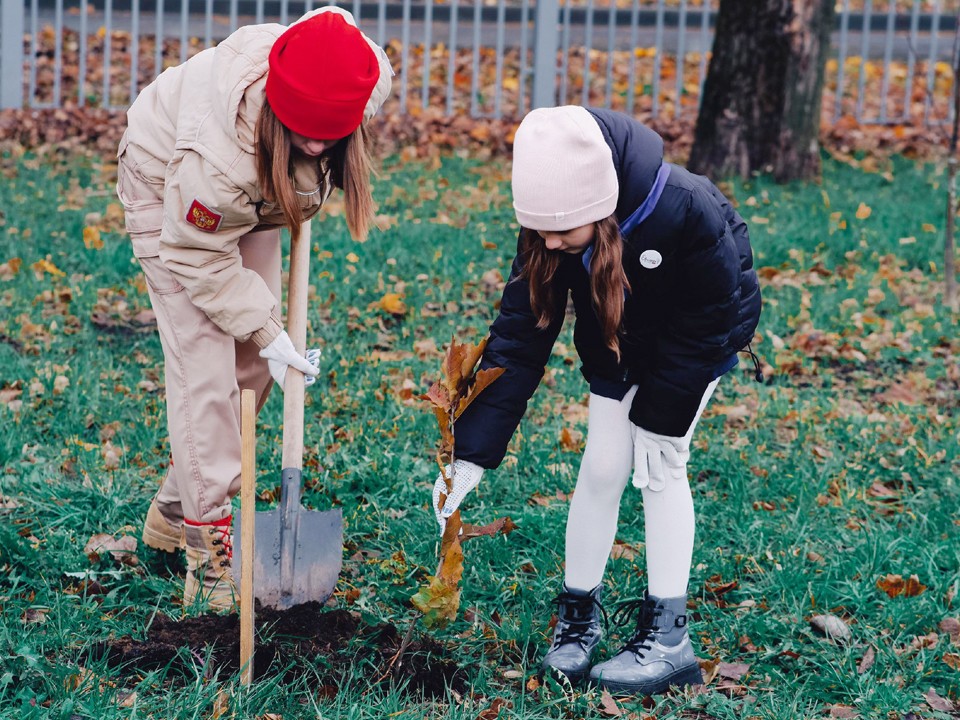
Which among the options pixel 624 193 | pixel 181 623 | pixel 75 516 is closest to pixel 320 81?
pixel 624 193

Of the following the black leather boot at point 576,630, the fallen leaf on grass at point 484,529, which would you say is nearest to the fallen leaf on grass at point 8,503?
the fallen leaf on grass at point 484,529

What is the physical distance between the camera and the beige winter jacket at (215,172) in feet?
8.49

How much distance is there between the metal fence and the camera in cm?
854

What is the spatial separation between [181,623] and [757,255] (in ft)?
13.1

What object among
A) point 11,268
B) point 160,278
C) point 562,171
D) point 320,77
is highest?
point 320,77

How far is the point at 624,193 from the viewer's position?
7.75 ft

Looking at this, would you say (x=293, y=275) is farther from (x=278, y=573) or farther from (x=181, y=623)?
(x=181, y=623)

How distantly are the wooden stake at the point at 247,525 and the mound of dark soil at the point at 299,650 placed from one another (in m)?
0.11

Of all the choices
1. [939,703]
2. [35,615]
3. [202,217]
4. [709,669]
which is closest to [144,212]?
[202,217]

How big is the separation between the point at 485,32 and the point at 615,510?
749 centimetres

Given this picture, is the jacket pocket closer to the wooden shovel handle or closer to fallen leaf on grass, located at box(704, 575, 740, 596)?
the wooden shovel handle

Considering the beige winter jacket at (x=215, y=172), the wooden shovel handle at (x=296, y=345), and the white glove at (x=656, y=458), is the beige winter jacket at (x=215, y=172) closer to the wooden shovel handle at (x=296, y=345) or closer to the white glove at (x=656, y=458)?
the wooden shovel handle at (x=296, y=345)

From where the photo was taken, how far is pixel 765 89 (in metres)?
6.98

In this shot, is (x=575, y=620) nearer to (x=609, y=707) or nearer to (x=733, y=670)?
(x=609, y=707)
